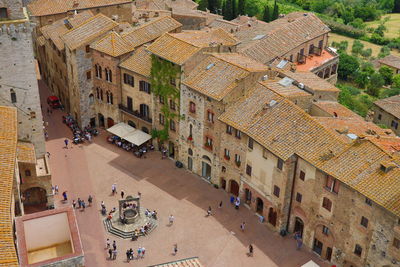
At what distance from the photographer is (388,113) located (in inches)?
3292

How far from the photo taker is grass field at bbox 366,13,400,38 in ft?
455

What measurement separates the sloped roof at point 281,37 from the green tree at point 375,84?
17.6m

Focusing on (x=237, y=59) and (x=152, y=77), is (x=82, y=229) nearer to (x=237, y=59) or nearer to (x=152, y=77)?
(x=152, y=77)

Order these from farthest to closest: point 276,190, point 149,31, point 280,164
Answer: point 149,31, point 276,190, point 280,164

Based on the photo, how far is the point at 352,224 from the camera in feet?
163

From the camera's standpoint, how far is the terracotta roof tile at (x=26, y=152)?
185 ft

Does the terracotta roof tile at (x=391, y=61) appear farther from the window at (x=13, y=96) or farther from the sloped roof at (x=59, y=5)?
the window at (x=13, y=96)

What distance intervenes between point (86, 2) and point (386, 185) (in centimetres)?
5602

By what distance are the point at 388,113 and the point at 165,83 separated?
3802 centimetres

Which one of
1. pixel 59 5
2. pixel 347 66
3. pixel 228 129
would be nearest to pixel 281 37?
pixel 228 129

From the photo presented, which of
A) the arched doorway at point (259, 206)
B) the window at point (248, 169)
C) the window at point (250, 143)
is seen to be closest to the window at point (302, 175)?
the window at point (250, 143)

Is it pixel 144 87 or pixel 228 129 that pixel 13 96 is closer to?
pixel 144 87

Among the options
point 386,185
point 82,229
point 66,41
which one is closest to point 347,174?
point 386,185

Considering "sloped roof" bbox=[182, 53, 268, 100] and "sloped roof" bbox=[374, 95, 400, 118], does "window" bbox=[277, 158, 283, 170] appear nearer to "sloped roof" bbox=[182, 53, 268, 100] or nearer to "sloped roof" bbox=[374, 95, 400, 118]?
"sloped roof" bbox=[182, 53, 268, 100]
